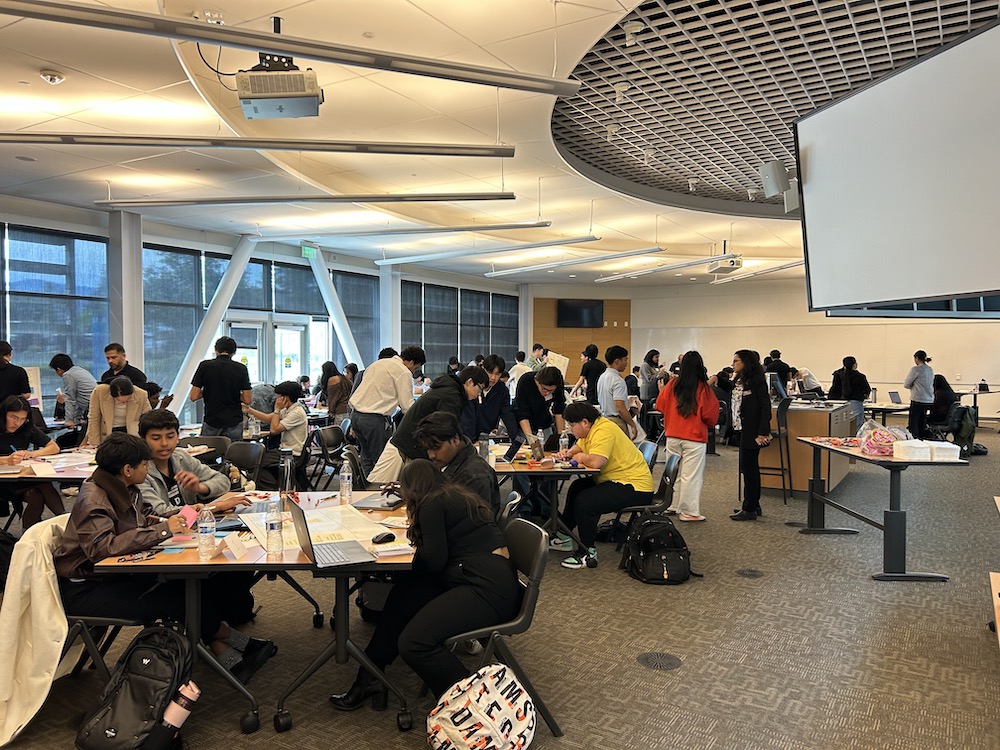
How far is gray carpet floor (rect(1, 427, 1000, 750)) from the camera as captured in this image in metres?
2.99

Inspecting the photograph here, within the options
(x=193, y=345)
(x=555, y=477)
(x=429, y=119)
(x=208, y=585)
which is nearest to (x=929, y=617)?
(x=555, y=477)


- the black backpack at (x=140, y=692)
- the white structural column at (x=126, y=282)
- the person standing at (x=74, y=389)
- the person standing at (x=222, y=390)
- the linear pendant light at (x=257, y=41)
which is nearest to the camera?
the black backpack at (x=140, y=692)

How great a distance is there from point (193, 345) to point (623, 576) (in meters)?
8.35

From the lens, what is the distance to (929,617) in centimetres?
431

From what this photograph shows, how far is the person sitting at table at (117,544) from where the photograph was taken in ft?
9.73

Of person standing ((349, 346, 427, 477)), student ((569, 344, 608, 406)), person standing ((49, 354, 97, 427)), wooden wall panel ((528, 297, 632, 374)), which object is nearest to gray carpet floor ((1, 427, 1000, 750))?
person standing ((349, 346, 427, 477))

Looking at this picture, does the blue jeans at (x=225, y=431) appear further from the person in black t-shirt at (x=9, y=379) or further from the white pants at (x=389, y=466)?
the white pants at (x=389, y=466)

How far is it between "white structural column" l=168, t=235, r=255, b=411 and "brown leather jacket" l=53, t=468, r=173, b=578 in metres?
8.19

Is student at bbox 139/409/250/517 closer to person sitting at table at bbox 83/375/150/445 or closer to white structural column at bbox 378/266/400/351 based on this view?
person sitting at table at bbox 83/375/150/445

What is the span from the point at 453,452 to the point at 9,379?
17.2ft

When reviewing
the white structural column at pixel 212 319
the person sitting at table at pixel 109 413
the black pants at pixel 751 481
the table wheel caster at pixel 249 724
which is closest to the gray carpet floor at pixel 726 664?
the table wheel caster at pixel 249 724

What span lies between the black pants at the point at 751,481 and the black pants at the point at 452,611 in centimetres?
436

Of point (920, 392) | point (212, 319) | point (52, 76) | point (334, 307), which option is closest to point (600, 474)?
point (52, 76)

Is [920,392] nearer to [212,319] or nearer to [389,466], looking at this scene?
[389,466]
